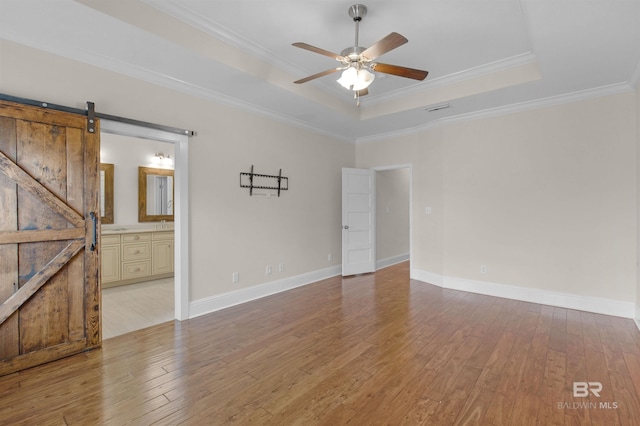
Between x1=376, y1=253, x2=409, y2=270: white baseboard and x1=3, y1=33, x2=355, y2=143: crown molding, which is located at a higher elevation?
x1=3, y1=33, x2=355, y2=143: crown molding

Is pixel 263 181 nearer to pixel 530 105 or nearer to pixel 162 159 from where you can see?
pixel 162 159

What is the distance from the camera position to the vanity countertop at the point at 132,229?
509 cm

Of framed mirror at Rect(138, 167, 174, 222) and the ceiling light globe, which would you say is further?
framed mirror at Rect(138, 167, 174, 222)

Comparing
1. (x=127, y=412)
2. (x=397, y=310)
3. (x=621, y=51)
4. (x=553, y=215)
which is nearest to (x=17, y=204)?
(x=127, y=412)

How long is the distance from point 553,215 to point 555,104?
148 cm

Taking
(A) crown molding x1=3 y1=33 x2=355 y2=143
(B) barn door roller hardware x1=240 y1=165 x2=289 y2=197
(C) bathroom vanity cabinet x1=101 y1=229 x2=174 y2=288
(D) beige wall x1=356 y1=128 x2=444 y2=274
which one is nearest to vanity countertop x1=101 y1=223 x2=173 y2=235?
(C) bathroom vanity cabinet x1=101 y1=229 x2=174 y2=288

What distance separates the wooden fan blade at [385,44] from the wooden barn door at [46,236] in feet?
8.49

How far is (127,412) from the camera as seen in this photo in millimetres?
1982

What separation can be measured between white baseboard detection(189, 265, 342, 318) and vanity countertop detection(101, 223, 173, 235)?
231cm

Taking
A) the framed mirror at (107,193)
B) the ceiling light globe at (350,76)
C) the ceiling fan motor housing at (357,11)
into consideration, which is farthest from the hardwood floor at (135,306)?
the ceiling fan motor housing at (357,11)

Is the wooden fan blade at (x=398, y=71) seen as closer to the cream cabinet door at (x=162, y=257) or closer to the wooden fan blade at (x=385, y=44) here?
the wooden fan blade at (x=385, y=44)

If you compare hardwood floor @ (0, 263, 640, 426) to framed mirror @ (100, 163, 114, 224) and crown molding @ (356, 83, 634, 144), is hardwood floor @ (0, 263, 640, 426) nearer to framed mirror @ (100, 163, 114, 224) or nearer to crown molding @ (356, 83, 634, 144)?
crown molding @ (356, 83, 634, 144)

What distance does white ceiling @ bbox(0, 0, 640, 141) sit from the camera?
7.95ft

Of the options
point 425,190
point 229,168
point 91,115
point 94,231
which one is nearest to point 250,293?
point 229,168
